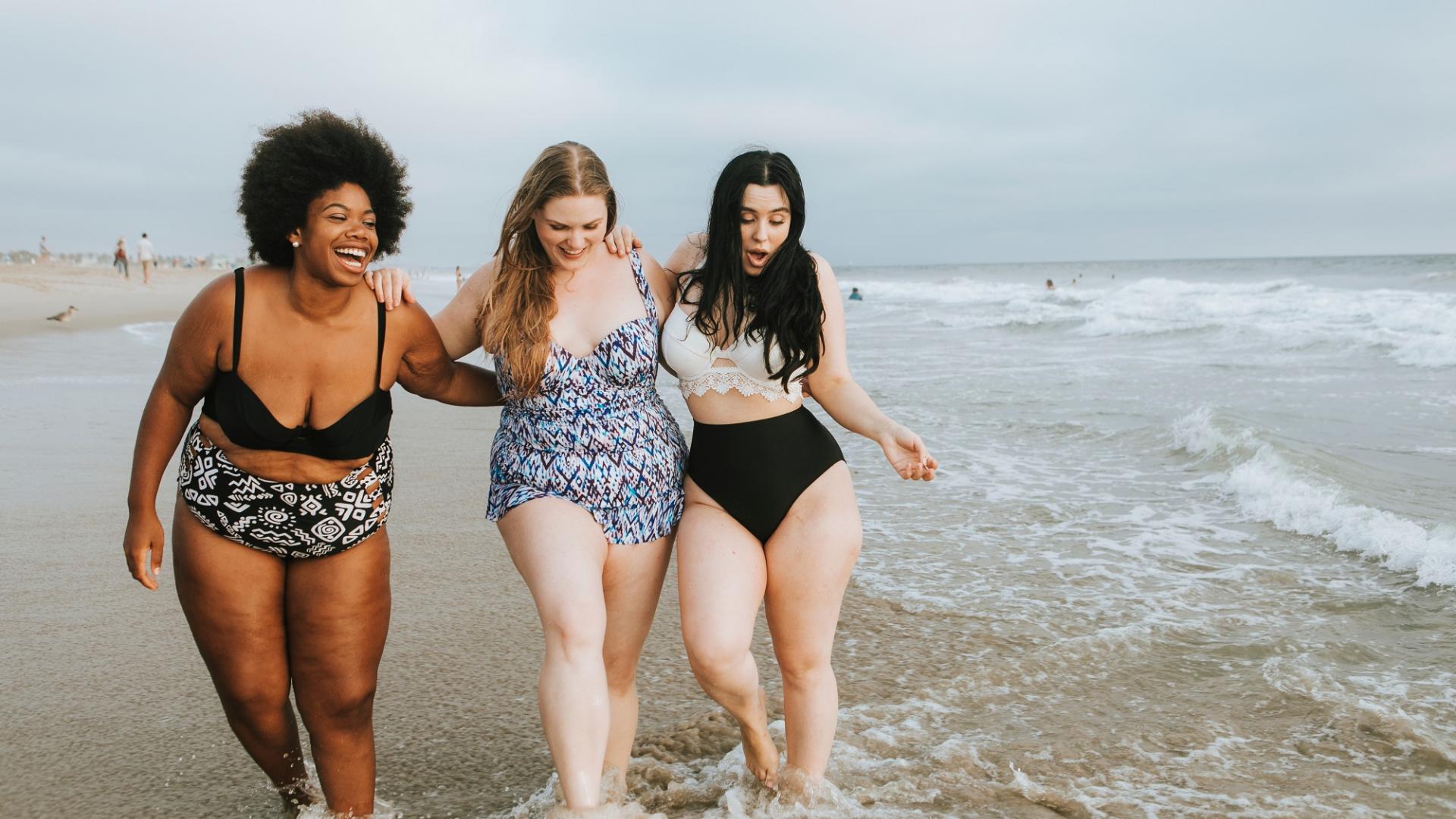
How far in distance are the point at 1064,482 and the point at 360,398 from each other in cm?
660

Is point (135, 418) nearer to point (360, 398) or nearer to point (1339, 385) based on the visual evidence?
point (360, 398)

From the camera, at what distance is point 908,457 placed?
11.0 ft

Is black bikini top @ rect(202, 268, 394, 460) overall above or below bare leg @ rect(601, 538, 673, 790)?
above

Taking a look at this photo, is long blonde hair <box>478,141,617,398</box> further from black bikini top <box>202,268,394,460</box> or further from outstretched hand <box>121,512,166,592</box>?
outstretched hand <box>121,512,166,592</box>

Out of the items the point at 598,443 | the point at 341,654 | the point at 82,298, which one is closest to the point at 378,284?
the point at 598,443

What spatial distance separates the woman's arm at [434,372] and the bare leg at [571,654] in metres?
0.58

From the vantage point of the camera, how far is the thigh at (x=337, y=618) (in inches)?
117

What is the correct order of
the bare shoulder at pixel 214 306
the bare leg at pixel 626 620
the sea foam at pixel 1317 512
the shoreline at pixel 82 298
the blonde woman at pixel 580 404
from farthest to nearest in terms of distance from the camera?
the shoreline at pixel 82 298 → the sea foam at pixel 1317 512 → the bare leg at pixel 626 620 → the blonde woman at pixel 580 404 → the bare shoulder at pixel 214 306

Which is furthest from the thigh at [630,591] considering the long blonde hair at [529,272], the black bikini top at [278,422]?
the black bikini top at [278,422]

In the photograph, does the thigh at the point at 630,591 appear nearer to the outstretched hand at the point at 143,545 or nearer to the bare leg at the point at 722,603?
the bare leg at the point at 722,603

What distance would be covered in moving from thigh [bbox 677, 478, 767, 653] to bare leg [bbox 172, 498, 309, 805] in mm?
1170

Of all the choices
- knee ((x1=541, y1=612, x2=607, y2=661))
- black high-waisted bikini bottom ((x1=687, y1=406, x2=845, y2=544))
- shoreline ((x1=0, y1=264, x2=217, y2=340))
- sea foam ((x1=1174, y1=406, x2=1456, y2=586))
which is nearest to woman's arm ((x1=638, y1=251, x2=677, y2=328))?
black high-waisted bikini bottom ((x1=687, y1=406, x2=845, y2=544))

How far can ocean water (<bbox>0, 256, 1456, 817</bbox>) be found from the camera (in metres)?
3.63

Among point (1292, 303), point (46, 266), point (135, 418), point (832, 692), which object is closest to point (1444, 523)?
point (832, 692)
